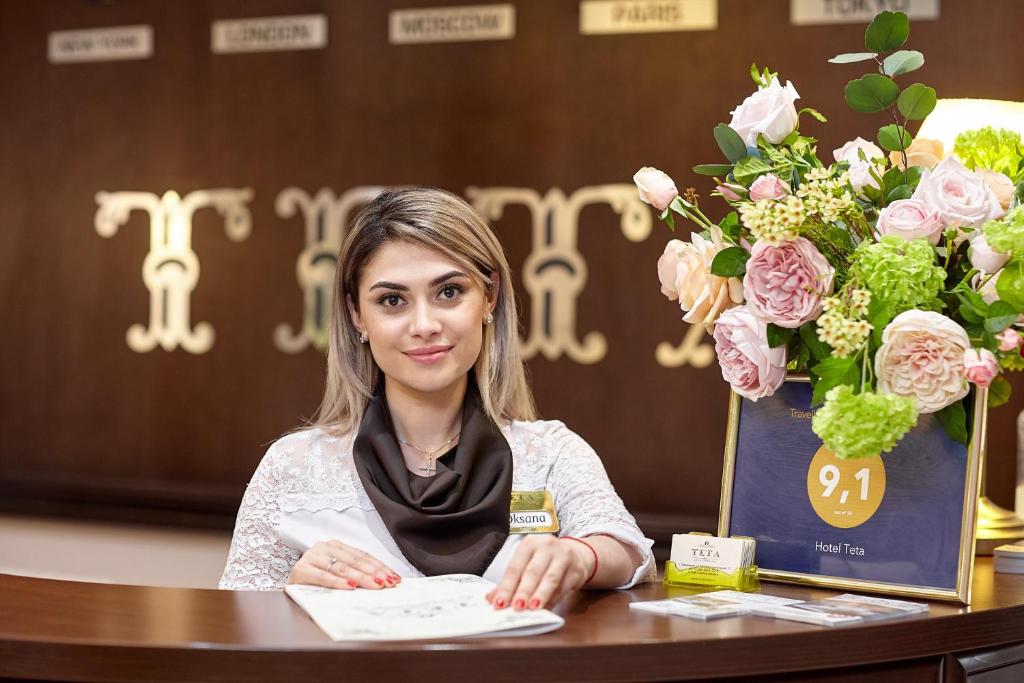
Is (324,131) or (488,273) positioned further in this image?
(324,131)

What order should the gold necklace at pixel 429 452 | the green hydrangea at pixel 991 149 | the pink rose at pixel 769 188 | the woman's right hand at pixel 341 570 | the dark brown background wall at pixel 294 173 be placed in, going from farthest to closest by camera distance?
1. the dark brown background wall at pixel 294 173
2. the gold necklace at pixel 429 452
3. the green hydrangea at pixel 991 149
4. the pink rose at pixel 769 188
5. the woman's right hand at pixel 341 570

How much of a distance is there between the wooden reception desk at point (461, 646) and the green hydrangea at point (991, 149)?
0.70 metres

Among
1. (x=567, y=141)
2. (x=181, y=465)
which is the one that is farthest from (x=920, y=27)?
(x=181, y=465)

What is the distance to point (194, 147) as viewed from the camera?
479 centimetres

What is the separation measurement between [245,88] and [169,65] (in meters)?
0.38

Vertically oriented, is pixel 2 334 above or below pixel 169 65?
below

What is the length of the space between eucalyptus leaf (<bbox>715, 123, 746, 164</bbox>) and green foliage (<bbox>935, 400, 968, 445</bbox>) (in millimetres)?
502

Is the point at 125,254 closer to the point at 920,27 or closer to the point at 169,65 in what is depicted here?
the point at 169,65

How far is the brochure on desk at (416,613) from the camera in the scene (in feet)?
4.32

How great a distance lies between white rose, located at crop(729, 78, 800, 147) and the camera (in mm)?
1834

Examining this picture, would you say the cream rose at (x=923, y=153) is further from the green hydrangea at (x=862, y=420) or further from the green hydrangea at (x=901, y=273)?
the green hydrangea at (x=862, y=420)

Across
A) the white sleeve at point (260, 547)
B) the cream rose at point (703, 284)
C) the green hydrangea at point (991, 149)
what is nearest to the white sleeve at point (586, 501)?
→ the cream rose at point (703, 284)

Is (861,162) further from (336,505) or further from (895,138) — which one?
(336,505)

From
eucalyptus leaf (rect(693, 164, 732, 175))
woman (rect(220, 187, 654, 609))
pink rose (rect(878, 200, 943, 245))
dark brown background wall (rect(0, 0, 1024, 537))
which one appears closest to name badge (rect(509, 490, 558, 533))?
woman (rect(220, 187, 654, 609))
